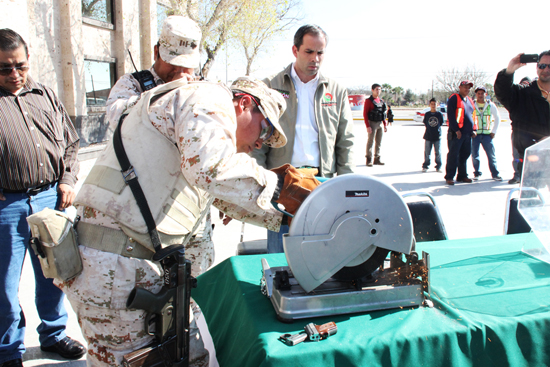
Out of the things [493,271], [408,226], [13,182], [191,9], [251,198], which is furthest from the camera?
[191,9]

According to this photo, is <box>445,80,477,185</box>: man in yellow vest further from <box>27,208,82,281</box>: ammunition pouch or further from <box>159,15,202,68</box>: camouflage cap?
<box>27,208,82,281</box>: ammunition pouch

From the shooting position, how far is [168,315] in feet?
4.24

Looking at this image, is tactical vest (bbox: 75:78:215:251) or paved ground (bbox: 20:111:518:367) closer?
tactical vest (bbox: 75:78:215:251)

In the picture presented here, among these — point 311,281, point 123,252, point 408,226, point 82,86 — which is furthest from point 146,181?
point 82,86

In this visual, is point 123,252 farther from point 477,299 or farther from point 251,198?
point 477,299

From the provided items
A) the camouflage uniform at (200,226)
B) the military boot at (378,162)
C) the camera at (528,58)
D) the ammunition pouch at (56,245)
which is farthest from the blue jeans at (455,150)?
the ammunition pouch at (56,245)

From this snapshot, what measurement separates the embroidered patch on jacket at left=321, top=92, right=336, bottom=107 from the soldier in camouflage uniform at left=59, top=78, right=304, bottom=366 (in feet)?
4.96

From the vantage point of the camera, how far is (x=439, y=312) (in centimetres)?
137

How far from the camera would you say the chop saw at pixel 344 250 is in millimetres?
1232

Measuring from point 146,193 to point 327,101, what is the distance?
6.07 feet

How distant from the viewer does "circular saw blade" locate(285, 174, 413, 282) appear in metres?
1.23

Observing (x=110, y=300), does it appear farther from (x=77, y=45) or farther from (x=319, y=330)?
(x=77, y=45)

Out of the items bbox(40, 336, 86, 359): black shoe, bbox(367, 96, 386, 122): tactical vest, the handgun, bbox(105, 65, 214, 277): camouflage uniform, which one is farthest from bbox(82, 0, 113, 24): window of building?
the handgun

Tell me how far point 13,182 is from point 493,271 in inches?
92.0
